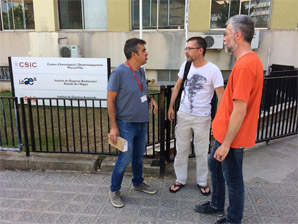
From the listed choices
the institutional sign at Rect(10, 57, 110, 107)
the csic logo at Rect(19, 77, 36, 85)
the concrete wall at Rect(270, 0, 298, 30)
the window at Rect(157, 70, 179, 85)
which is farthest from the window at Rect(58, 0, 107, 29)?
the concrete wall at Rect(270, 0, 298, 30)

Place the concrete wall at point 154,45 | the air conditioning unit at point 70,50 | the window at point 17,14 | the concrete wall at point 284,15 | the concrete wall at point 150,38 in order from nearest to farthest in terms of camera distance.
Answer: the concrete wall at point 284,15 → the concrete wall at point 150,38 → the concrete wall at point 154,45 → the air conditioning unit at point 70,50 → the window at point 17,14

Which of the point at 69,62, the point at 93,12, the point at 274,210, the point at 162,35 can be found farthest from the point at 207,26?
the point at 274,210

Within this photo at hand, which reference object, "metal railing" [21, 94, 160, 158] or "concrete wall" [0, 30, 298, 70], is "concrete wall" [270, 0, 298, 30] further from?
"metal railing" [21, 94, 160, 158]

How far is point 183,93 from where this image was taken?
328 cm

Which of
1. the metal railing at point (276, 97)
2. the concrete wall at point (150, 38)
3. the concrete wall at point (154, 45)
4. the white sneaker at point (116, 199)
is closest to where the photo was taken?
the white sneaker at point (116, 199)

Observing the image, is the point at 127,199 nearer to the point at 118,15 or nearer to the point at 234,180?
the point at 234,180

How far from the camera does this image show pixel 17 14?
12.0m

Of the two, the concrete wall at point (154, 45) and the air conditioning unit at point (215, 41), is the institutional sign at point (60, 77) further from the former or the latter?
the air conditioning unit at point (215, 41)

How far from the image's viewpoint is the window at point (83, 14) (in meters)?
11.0

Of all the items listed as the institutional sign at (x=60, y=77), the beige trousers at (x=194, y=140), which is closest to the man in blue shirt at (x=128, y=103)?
the beige trousers at (x=194, y=140)

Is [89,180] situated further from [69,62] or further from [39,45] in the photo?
[39,45]

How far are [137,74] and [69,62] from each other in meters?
5.16

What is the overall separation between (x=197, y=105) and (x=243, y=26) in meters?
1.17

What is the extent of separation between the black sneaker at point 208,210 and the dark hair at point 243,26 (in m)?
1.88
